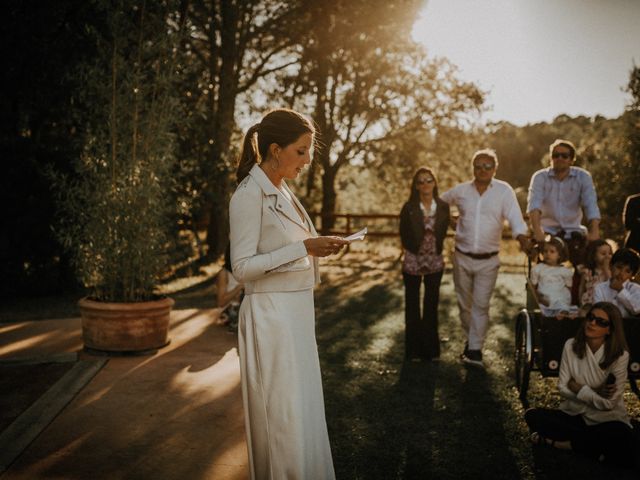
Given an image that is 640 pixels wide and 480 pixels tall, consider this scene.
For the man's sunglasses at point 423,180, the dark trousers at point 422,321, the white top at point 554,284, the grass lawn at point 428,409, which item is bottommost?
the grass lawn at point 428,409

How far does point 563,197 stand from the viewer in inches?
230

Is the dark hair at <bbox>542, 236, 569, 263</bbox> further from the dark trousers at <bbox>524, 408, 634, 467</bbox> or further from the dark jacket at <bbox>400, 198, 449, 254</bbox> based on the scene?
the dark trousers at <bbox>524, 408, 634, 467</bbox>

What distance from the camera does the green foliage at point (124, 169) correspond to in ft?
21.3

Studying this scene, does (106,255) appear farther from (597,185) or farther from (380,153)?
(597,185)

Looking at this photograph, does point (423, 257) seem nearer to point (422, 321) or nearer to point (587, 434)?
point (422, 321)

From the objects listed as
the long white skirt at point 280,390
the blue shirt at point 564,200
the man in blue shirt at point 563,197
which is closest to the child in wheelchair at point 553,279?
the man in blue shirt at point 563,197

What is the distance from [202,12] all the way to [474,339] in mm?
12354

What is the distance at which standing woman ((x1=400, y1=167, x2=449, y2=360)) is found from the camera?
640cm

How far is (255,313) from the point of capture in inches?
107

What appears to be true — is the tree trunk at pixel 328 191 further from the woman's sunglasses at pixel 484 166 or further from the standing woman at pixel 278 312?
the standing woman at pixel 278 312

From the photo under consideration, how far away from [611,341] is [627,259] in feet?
3.27

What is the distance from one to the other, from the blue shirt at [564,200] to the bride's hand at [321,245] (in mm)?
3679

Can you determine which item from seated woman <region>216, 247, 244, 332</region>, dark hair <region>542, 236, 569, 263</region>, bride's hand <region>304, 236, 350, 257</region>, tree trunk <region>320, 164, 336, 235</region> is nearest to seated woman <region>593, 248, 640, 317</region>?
dark hair <region>542, 236, 569, 263</region>

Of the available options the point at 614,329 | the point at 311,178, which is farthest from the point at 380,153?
the point at 614,329
